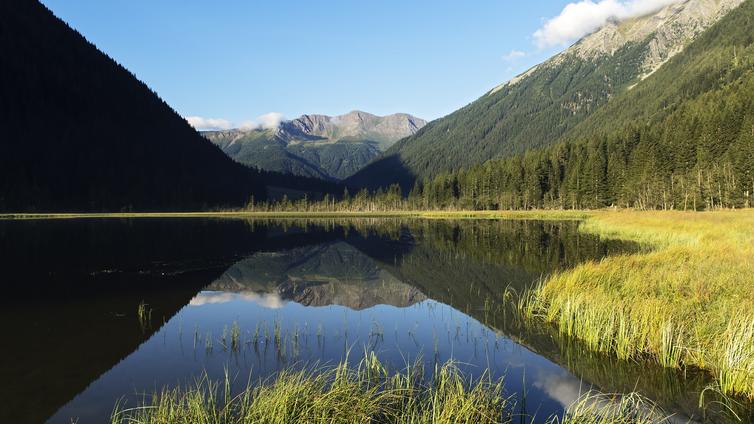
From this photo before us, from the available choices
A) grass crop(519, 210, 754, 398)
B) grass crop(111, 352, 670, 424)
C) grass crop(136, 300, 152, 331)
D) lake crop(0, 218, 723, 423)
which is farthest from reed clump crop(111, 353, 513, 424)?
grass crop(136, 300, 152, 331)

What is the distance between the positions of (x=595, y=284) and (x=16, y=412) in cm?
2021

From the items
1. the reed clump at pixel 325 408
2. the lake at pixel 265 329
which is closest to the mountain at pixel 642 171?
the lake at pixel 265 329

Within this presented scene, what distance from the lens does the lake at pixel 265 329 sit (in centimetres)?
1134

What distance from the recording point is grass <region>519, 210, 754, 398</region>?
10.6 meters

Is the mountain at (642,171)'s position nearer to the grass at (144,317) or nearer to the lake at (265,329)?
the lake at (265,329)

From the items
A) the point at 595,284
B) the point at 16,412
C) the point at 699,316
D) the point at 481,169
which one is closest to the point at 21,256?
the point at 16,412

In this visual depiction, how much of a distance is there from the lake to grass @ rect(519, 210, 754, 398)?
71 cm

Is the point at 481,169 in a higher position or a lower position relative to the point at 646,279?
higher

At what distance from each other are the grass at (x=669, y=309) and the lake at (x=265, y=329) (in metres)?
0.71

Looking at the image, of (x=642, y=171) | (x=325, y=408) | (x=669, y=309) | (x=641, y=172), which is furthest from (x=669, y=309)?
(x=641, y=172)

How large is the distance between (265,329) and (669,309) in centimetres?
1446

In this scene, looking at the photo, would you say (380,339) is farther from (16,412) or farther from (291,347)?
(16,412)

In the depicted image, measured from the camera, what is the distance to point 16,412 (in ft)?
32.4

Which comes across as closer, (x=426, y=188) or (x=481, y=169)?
(x=481, y=169)
